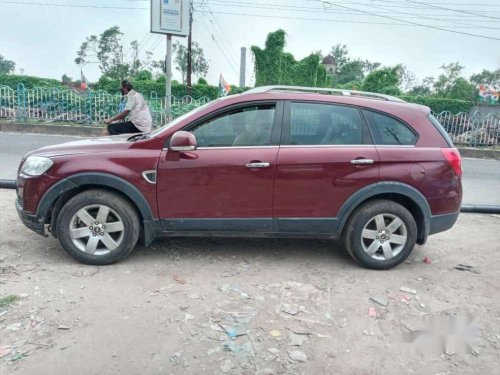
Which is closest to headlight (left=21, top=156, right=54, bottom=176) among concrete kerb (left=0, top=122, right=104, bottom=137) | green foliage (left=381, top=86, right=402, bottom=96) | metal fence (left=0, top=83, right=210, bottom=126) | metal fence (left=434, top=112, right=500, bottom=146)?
concrete kerb (left=0, top=122, right=104, bottom=137)

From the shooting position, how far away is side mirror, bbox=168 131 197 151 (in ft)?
12.2

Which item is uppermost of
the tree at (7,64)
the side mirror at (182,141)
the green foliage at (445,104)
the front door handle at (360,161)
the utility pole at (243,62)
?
the tree at (7,64)

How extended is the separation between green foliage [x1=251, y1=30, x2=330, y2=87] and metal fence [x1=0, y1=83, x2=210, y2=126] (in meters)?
10.3

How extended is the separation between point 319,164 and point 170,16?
596 centimetres

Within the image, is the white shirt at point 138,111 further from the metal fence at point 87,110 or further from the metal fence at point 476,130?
the metal fence at point 476,130

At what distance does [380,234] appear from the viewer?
4023 millimetres

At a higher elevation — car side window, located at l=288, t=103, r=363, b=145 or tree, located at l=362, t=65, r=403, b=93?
tree, located at l=362, t=65, r=403, b=93

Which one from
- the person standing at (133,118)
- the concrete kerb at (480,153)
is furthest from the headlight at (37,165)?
the concrete kerb at (480,153)

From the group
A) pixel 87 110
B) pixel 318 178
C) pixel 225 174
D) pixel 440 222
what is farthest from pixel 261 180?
pixel 87 110

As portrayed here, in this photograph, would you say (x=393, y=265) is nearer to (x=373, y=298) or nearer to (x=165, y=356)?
(x=373, y=298)

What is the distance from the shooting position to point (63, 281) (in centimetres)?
358

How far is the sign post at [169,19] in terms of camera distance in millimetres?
8344

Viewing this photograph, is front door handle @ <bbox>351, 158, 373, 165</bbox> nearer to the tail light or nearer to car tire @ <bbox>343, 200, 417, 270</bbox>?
car tire @ <bbox>343, 200, 417, 270</bbox>

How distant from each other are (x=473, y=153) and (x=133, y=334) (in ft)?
49.2
